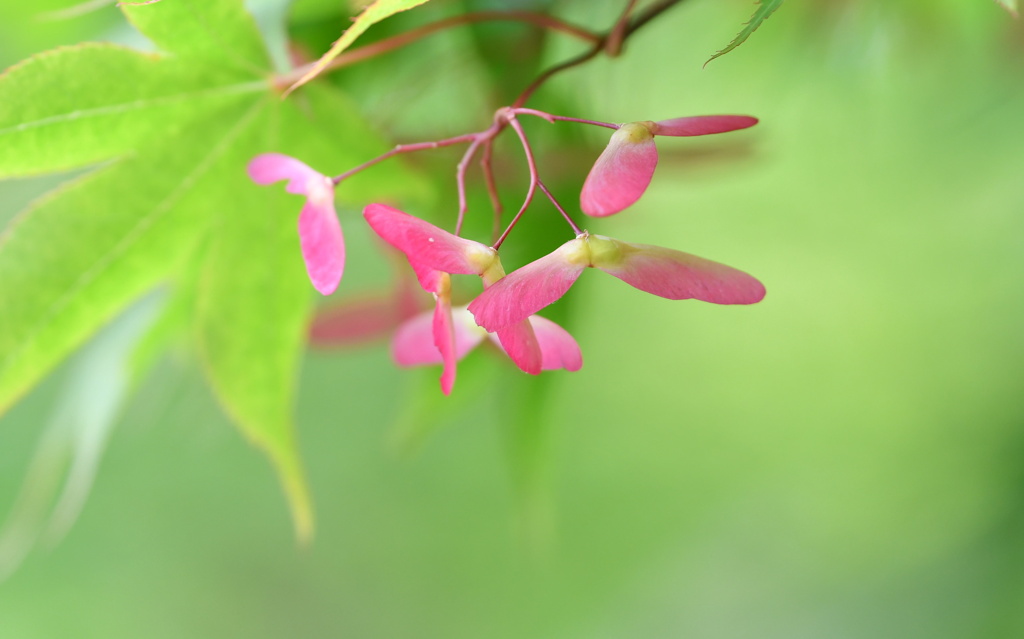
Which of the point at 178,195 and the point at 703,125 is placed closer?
the point at 703,125

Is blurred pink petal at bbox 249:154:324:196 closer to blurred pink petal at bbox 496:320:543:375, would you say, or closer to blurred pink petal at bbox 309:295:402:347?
blurred pink petal at bbox 496:320:543:375

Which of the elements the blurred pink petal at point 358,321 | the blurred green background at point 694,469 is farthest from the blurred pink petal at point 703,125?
the blurred green background at point 694,469

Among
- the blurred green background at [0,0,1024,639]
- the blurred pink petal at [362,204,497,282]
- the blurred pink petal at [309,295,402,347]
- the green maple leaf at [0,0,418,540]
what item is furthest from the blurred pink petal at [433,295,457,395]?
the blurred green background at [0,0,1024,639]

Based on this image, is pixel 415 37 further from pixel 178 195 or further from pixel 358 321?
pixel 358 321

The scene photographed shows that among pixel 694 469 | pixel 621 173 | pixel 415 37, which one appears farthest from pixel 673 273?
pixel 694 469

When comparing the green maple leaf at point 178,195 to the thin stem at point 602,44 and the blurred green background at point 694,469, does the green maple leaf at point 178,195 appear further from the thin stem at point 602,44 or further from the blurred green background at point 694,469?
the blurred green background at point 694,469

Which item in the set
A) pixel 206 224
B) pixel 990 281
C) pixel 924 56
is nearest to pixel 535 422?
pixel 206 224
